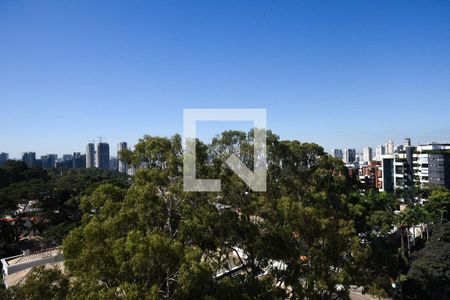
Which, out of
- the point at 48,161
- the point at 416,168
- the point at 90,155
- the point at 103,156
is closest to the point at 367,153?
the point at 416,168

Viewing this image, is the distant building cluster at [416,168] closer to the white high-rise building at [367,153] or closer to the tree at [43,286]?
the tree at [43,286]

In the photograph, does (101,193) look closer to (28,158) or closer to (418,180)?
(418,180)

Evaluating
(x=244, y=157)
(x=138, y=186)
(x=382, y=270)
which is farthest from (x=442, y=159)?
(x=138, y=186)

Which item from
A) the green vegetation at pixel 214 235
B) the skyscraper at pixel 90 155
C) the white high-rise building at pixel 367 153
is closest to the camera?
the green vegetation at pixel 214 235

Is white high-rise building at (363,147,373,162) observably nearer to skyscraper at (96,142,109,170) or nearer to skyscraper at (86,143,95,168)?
skyscraper at (96,142,109,170)

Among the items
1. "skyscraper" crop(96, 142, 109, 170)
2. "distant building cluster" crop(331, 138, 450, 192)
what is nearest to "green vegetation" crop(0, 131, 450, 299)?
"distant building cluster" crop(331, 138, 450, 192)

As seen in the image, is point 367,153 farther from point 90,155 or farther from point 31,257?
point 31,257

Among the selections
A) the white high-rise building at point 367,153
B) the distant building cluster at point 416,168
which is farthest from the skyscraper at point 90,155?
the distant building cluster at point 416,168
